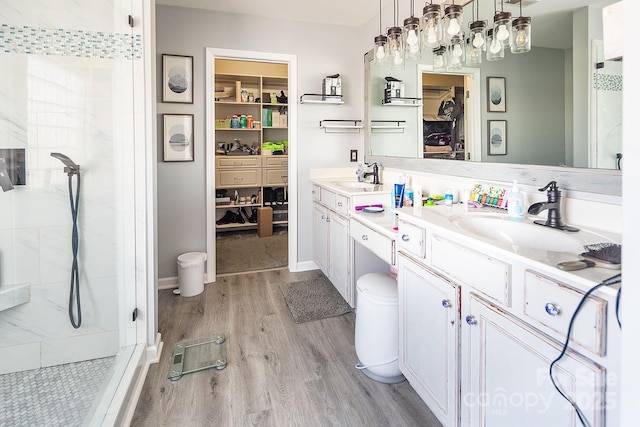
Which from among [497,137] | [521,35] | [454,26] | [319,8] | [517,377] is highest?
[319,8]

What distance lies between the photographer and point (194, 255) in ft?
10.1

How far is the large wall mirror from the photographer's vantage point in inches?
50.0

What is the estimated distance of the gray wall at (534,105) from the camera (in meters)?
1.46

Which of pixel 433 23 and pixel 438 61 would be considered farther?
pixel 438 61

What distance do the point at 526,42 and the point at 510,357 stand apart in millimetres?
1359

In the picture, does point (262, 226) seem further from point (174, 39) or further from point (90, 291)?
point (90, 291)

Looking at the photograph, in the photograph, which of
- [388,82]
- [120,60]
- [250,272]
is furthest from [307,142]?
[120,60]

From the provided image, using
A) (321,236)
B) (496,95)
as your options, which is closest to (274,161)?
(321,236)

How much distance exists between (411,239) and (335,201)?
1.26 m

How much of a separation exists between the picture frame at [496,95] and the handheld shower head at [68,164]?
224cm

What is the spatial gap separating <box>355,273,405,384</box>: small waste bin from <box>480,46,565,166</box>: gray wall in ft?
2.96

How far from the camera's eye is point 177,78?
301 cm

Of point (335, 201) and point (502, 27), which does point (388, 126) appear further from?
point (502, 27)

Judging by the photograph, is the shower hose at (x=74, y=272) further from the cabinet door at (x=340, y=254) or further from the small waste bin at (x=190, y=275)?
the cabinet door at (x=340, y=254)
